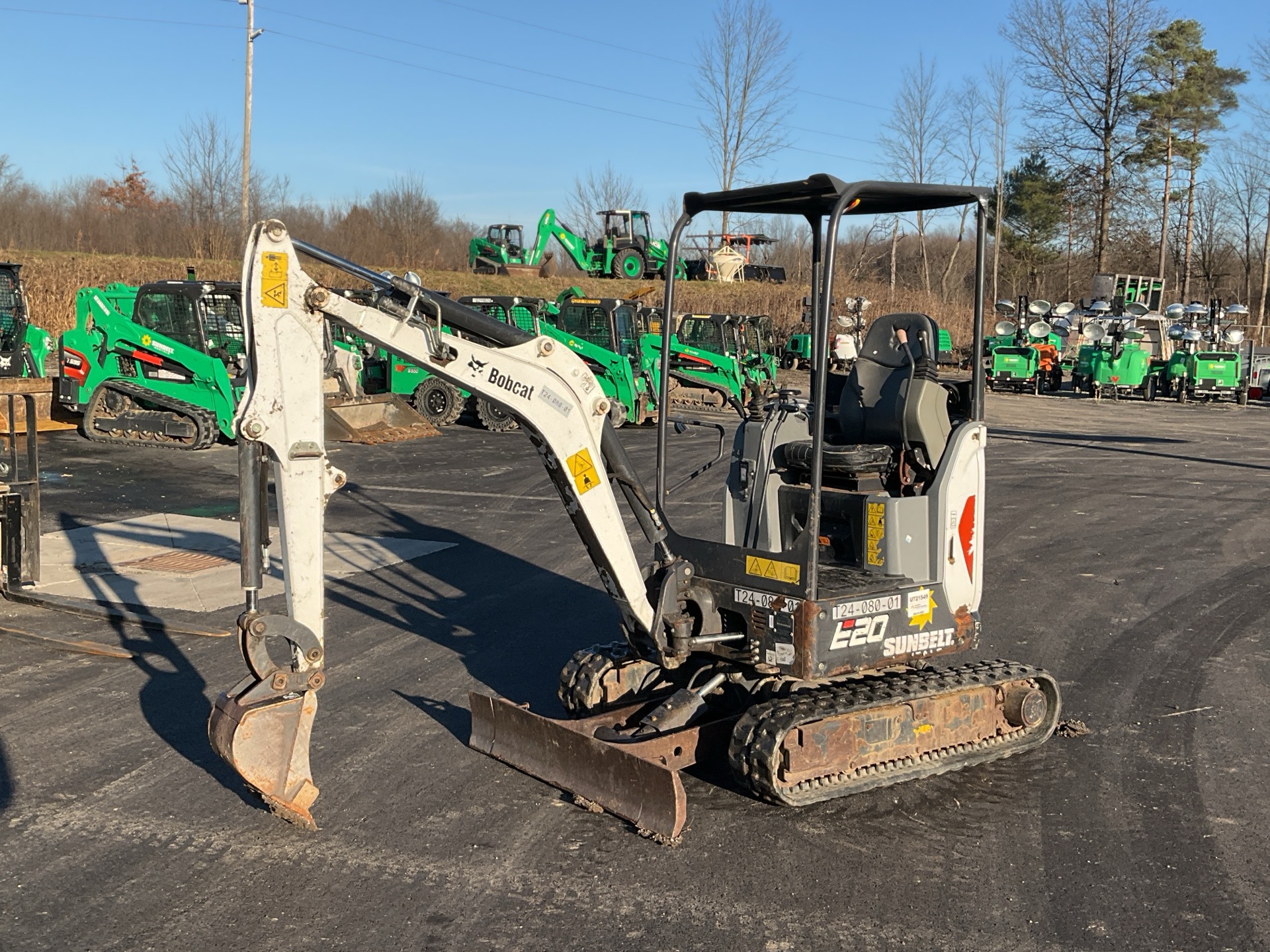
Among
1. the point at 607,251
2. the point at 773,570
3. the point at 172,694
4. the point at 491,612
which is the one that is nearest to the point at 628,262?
the point at 607,251

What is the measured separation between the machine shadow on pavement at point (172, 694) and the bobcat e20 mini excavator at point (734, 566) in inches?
39.0

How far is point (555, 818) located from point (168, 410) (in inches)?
593

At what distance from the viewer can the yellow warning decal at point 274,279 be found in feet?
16.0

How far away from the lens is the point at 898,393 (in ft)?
21.3

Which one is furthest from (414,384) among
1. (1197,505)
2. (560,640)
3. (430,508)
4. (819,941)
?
(819,941)

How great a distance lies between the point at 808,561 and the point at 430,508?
345 inches

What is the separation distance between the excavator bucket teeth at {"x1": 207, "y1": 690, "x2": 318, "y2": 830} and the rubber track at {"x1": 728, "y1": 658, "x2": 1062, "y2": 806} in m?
1.85

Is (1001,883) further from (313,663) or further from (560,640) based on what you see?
(560,640)

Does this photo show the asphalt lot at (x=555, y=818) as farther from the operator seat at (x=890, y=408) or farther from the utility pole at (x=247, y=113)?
the utility pole at (x=247, y=113)

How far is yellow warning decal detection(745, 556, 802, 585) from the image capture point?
5633 mm

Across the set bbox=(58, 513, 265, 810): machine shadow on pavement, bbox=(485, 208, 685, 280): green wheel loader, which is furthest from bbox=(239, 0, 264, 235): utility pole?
bbox=(58, 513, 265, 810): machine shadow on pavement

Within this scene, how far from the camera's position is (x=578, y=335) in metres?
23.2

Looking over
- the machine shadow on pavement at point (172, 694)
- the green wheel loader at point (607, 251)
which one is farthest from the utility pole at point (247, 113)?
the machine shadow on pavement at point (172, 694)

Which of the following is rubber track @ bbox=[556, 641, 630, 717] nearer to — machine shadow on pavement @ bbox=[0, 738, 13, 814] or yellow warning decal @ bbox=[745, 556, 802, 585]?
yellow warning decal @ bbox=[745, 556, 802, 585]
